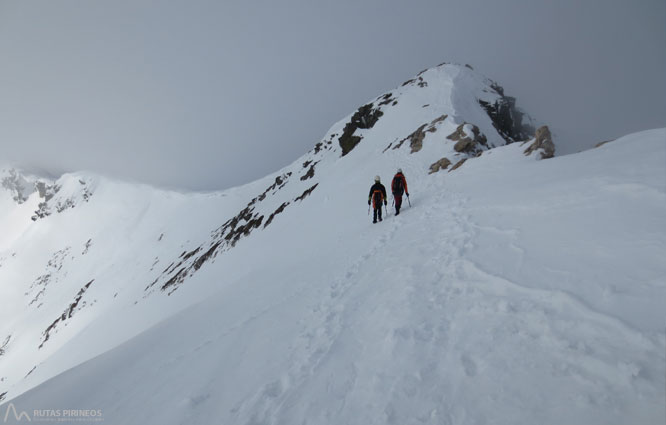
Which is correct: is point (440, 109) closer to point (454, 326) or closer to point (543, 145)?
point (543, 145)

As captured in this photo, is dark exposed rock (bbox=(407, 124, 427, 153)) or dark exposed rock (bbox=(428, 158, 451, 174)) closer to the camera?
dark exposed rock (bbox=(428, 158, 451, 174))

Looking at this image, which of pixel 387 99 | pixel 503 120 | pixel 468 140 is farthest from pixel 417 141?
pixel 387 99

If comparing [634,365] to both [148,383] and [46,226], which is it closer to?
[148,383]

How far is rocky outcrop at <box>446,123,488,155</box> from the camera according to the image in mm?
16969

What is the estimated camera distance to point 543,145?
1091 cm

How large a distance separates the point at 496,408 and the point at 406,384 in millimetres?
846

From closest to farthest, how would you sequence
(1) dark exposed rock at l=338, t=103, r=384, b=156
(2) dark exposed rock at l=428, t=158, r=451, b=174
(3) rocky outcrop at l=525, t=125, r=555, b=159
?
(3) rocky outcrop at l=525, t=125, r=555, b=159, (2) dark exposed rock at l=428, t=158, r=451, b=174, (1) dark exposed rock at l=338, t=103, r=384, b=156

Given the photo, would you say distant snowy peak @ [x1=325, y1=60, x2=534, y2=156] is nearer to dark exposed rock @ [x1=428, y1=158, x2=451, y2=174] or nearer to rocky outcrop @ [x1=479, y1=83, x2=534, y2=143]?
rocky outcrop @ [x1=479, y1=83, x2=534, y2=143]

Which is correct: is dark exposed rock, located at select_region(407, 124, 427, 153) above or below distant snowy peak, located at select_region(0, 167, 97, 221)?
below

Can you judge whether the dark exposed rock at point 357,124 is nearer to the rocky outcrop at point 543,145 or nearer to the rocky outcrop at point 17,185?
the rocky outcrop at point 543,145

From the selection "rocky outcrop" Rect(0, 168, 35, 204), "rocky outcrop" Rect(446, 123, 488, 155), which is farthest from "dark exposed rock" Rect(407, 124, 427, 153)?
"rocky outcrop" Rect(0, 168, 35, 204)

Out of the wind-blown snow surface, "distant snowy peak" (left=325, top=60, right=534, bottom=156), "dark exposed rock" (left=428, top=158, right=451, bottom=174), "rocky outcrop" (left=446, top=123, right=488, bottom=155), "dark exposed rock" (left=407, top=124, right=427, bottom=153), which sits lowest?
the wind-blown snow surface

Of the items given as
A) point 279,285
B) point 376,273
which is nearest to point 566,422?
point 376,273

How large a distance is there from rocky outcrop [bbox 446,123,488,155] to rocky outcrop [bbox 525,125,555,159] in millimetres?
5543
